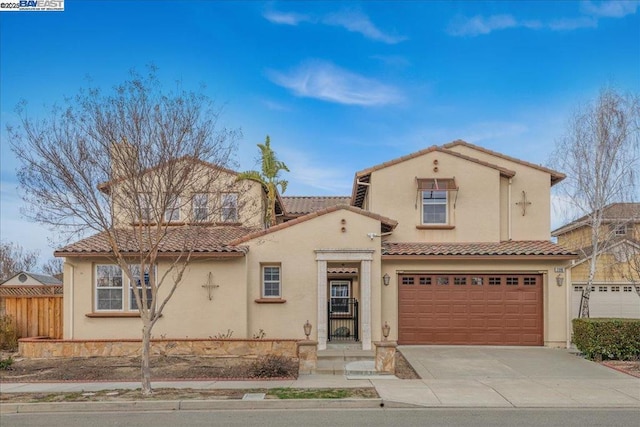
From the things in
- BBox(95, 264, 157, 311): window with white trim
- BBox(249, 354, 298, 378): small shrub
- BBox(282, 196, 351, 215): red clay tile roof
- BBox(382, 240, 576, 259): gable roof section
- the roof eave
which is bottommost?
BBox(249, 354, 298, 378): small shrub

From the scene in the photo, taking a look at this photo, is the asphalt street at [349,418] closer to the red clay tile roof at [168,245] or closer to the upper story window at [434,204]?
the red clay tile roof at [168,245]

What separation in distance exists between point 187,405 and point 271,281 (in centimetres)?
746

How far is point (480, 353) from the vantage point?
51.8 ft

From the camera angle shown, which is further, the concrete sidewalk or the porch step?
the porch step

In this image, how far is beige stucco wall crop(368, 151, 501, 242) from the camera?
1875 centimetres

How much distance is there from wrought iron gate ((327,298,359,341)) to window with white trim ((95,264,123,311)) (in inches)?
276

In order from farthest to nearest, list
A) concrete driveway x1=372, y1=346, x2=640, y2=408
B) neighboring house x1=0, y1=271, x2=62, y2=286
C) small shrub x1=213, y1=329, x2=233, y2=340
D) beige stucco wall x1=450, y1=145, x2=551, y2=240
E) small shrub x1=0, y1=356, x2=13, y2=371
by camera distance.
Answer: beige stucco wall x1=450, y1=145, x2=551, y2=240
neighboring house x1=0, y1=271, x2=62, y2=286
small shrub x1=213, y1=329, x2=233, y2=340
small shrub x1=0, y1=356, x2=13, y2=371
concrete driveway x1=372, y1=346, x2=640, y2=408

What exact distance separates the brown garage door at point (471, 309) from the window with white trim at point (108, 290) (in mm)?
9315

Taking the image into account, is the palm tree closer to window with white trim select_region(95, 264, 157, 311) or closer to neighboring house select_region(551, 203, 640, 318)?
window with white trim select_region(95, 264, 157, 311)

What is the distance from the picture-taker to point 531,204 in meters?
19.0

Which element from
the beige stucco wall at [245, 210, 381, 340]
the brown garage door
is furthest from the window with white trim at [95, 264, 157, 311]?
the brown garage door

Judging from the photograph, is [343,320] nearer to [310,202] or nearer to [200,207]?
[200,207]

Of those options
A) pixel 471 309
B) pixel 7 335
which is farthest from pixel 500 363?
pixel 7 335

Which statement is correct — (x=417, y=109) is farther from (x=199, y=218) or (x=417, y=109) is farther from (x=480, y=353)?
(x=199, y=218)
